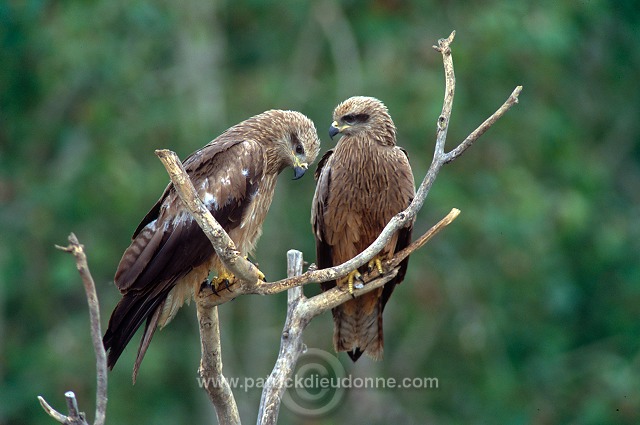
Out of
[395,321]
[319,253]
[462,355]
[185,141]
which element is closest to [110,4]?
[185,141]

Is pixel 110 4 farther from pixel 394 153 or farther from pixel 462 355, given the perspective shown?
pixel 394 153

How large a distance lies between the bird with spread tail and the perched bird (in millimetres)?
238

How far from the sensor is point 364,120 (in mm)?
6824

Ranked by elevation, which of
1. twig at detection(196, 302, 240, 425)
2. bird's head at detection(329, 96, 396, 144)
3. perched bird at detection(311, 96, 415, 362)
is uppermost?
bird's head at detection(329, 96, 396, 144)

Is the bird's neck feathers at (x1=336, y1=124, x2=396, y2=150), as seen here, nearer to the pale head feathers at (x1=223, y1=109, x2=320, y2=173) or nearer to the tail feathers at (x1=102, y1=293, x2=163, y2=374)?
the pale head feathers at (x1=223, y1=109, x2=320, y2=173)

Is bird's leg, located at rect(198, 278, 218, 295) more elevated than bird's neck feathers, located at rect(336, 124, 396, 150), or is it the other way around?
bird's neck feathers, located at rect(336, 124, 396, 150)

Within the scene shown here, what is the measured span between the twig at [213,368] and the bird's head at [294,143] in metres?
1.17

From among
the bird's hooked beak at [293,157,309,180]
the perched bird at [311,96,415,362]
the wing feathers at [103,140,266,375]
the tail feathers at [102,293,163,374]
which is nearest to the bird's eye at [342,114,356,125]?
the perched bird at [311,96,415,362]

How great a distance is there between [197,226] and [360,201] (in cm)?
109

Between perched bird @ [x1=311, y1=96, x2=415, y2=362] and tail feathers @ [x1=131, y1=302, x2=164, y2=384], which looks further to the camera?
perched bird @ [x1=311, y1=96, x2=415, y2=362]

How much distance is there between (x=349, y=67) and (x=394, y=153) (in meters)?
5.90

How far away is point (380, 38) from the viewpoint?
13102 mm

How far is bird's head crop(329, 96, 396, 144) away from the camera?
268 inches

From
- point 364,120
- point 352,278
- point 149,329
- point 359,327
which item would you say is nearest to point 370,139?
point 364,120
